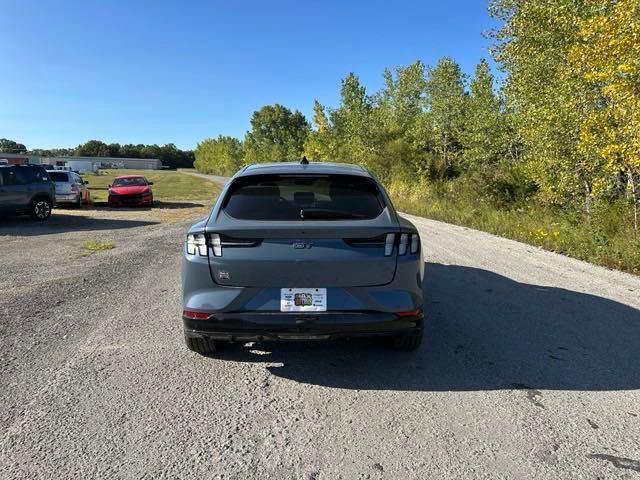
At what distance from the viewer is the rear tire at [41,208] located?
1485 cm

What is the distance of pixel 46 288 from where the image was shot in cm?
639

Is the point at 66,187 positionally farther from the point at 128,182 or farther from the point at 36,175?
the point at 36,175

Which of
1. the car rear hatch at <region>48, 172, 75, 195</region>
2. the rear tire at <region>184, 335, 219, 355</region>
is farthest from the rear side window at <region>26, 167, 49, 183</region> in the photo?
the rear tire at <region>184, 335, 219, 355</region>

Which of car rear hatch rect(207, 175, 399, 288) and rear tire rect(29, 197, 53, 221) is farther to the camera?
rear tire rect(29, 197, 53, 221)

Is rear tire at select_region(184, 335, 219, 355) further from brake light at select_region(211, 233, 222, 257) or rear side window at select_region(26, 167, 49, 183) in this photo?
rear side window at select_region(26, 167, 49, 183)

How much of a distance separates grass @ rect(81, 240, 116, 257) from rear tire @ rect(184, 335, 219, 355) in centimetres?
630

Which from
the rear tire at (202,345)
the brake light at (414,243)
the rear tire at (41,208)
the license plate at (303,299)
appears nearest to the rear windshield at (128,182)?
the rear tire at (41,208)

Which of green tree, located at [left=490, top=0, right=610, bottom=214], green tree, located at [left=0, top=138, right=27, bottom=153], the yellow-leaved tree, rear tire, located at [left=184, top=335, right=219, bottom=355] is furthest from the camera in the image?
green tree, located at [left=0, top=138, right=27, bottom=153]

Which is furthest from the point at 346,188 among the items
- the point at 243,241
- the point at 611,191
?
the point at 611,191

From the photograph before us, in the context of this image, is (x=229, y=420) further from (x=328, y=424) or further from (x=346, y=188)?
(x=346, y=188)

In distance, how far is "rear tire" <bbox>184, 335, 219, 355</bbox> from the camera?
383 centimetres

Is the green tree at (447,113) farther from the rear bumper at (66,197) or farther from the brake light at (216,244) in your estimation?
the brake light at (216,244)

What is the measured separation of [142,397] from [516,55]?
1367cm

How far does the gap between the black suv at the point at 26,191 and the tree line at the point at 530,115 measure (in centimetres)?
1521
